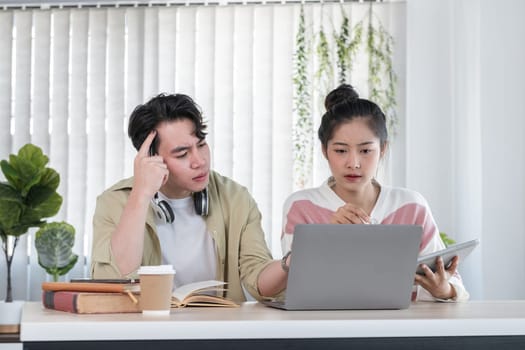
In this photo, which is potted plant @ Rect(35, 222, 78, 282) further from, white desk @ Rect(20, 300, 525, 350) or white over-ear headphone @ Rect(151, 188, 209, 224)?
white desk @ Rect(20, 300, 525, 350)

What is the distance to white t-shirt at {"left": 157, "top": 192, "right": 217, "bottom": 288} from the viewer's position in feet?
8.32

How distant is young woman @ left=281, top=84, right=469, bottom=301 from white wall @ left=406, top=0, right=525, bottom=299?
2.54 meters

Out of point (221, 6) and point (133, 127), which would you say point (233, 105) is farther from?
point (133, 127)

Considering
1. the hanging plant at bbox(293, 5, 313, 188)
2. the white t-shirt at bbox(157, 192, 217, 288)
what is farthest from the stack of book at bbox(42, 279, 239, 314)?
the hanging plant at bbox(293, 5, 313, 188)

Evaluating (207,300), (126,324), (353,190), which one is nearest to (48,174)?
(207,300)

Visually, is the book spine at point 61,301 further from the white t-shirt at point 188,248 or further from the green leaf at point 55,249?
the green leaf at point 55,249

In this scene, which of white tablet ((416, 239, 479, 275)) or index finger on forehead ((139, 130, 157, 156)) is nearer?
white tablet ((416, 239, 479, 275))

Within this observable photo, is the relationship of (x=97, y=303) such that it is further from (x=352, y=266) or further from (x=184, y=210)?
(x=184, y=210)

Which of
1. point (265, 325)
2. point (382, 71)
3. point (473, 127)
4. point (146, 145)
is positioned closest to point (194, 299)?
point (265, 325)

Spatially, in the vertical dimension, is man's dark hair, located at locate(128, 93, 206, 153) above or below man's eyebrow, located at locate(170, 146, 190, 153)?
above

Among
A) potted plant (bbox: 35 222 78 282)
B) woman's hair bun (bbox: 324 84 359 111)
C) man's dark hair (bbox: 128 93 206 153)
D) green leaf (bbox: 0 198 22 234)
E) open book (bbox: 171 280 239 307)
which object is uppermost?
woman's hair bun (bbox: 324 84 359 111)

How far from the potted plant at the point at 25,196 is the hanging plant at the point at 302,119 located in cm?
356

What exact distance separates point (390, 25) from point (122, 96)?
1.78m

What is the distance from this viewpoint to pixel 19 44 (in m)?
5.82
